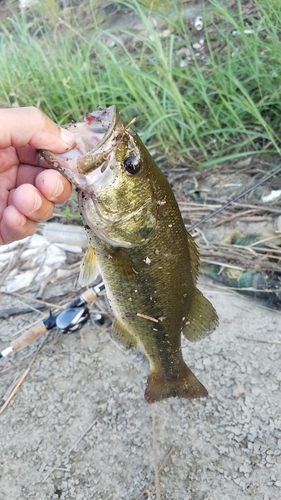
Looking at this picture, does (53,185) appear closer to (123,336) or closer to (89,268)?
(89,268)

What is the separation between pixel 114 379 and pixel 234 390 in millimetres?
622

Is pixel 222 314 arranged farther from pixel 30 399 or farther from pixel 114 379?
pixel 30 399

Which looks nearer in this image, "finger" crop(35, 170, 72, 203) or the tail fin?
"finger" crop(35, 170, 72, 203)

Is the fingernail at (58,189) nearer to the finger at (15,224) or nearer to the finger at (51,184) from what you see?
the finger at (51,184)

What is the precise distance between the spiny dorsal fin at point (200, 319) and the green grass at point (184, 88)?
176 cm

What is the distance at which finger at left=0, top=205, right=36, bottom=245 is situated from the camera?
182 cm

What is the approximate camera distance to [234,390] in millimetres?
2395

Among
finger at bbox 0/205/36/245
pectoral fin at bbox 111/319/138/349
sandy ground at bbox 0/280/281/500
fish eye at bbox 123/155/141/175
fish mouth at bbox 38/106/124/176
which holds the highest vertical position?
fish mouth at bbox 38/106/124/176

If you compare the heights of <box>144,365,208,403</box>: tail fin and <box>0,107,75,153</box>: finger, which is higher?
<box>0,107,75,153</box>: finger

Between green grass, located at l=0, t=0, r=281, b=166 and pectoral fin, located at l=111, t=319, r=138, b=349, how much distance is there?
1.88m

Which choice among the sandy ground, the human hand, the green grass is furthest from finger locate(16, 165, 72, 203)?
the green grass

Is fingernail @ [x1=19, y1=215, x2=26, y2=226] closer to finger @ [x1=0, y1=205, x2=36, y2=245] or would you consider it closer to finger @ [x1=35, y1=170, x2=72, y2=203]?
finger @ [x1=0, y1=205, x2=36, y2=245]

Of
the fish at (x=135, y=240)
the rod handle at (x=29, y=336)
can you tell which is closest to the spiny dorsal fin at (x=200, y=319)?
the fish at (x=135, y=240)

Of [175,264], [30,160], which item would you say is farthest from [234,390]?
[30,160]
